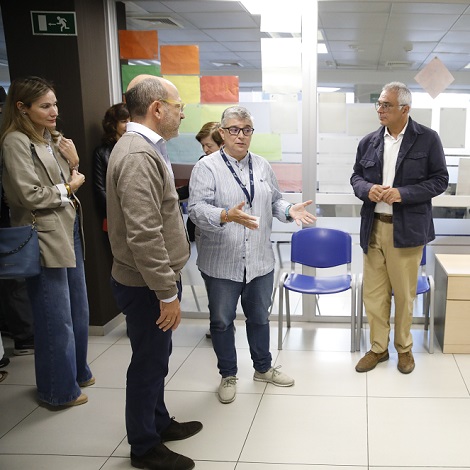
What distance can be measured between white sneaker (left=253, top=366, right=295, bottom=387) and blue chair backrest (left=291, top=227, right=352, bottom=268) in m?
0.92

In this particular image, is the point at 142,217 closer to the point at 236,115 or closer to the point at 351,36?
the point at 236,115

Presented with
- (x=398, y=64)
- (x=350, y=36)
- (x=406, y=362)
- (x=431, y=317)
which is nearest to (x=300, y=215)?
(x=406, y=362)

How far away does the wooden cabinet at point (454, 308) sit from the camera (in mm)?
3182

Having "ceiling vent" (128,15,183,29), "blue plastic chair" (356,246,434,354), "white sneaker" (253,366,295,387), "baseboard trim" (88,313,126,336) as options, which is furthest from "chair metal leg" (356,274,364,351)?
"ceiling vent" (128,15,183,29)

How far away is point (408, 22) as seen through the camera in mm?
3619

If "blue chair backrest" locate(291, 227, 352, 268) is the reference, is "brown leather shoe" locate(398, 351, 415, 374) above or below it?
below

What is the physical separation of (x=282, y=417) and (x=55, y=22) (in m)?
2.92

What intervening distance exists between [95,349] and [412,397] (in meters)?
2.16

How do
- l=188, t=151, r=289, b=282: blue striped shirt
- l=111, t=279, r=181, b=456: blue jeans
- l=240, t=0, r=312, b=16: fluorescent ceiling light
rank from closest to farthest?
l=111, t=279, r=181, b=456: blue jeans, l=188, t=151, r=289, b=282: blue striped shirt, l=240, t=0, r=312, b=16: fluorescent ceiling light

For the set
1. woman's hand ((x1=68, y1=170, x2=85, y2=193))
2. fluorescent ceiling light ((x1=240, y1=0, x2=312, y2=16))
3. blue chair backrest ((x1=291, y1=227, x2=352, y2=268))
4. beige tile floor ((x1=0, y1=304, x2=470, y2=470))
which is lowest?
beige tile floor ((x1=0, y1=304, x2=470, y2=470))

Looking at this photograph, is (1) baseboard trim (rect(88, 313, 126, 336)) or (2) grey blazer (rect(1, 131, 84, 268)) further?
(1) baseboard trim (rect(88, 313, 126, 336))

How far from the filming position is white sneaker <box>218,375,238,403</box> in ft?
8.96

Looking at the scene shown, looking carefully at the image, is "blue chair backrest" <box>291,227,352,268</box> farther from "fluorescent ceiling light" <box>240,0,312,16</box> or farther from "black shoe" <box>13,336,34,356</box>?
"black shoe" <box>13,336,34,356</box>

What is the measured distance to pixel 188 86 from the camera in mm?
3748
